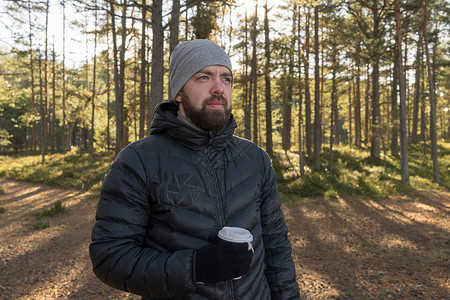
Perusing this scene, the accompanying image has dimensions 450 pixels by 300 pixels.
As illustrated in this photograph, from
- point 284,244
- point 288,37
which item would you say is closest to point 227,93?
point 284,244

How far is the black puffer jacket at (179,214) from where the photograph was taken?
1354mm

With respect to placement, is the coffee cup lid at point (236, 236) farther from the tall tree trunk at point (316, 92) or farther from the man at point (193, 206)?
the tall tree trunk at point (316, 92)

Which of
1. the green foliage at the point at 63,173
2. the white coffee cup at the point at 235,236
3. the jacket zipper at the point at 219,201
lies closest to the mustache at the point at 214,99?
the jacket zipper at the point at 219,201

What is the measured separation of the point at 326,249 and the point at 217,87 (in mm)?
6236

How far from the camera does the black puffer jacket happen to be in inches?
53.3

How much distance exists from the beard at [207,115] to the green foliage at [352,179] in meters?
10.4

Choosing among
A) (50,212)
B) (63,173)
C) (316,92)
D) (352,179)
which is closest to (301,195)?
(352,179)

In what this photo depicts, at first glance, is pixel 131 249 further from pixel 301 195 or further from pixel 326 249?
pixel 301 195

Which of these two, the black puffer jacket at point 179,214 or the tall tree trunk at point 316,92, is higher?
the tall tree trunk at point 316,92

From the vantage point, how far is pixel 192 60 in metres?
1.74

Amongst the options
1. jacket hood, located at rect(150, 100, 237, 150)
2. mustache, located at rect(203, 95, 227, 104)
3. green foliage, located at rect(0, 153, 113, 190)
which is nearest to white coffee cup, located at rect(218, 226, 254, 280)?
jacket hood, located at rect(150, 100, 237, 150)

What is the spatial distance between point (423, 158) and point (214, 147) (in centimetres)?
2527

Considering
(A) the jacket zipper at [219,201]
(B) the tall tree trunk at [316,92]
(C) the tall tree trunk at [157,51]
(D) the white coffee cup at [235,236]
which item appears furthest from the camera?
(B) the tall tree trunk at [316,92]

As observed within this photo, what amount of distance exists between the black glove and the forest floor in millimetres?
3980
